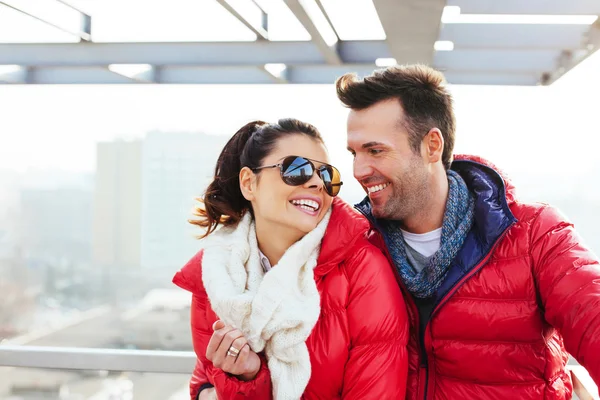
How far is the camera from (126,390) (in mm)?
3092

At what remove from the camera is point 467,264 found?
66.2 inches

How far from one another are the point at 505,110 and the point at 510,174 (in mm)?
1267

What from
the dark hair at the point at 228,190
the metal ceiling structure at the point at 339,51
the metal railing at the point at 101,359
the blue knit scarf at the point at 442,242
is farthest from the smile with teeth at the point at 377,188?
the metal railing at the point at 101,359

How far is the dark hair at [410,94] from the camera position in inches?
75.2

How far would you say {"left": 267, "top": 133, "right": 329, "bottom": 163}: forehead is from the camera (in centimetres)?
182

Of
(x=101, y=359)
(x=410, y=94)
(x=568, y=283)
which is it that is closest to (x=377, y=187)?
(x=410, y=94)

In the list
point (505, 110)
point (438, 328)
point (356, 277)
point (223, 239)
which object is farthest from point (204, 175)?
point (505, 110)

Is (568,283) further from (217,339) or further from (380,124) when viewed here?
(217,339)

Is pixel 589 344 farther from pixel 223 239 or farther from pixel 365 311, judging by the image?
pixel 223 239

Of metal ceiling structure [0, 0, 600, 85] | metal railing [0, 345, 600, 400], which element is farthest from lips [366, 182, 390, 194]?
metal railing [0, 345, 600, 400]

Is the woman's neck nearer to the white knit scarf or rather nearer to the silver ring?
the white knit scarf

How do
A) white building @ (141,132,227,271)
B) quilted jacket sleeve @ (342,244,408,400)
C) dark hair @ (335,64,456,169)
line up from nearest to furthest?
quilted jacket sleeve @ (342,244,408,400), dark hair @ (335,64,456,169), white building @ (141,132,227,271)

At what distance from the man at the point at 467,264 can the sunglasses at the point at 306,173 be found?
15 cm

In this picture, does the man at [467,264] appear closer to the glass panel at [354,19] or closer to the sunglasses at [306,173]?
the sunglasses at [306,173]
